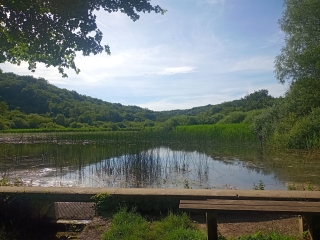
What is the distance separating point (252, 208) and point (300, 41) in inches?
527

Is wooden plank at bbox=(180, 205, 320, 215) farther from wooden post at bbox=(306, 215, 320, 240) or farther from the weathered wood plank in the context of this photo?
wooden post at bbox=(306, 215, 320, 240)

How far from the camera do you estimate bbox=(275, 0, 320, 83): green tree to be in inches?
491

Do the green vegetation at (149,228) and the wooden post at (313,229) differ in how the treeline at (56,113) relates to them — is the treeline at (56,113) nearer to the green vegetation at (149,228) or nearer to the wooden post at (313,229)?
the green vegetation at (149,228)

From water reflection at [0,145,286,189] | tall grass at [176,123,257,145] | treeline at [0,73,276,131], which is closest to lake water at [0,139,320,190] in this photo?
water reflection at [0,145,286,189]

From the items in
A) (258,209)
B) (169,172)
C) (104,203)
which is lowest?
(169,172)

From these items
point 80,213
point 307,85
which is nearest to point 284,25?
point 307,85

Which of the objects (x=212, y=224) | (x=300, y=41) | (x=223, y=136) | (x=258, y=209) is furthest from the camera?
(x=223, y=136)

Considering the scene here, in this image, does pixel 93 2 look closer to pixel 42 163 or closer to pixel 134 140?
pixel 42 163

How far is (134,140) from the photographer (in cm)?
1173

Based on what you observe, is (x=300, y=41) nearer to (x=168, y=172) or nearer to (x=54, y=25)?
(x=168, y=172)

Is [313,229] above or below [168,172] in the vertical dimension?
above

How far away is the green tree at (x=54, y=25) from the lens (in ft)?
11.8

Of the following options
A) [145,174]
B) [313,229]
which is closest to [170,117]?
[145,174]

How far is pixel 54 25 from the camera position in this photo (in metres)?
3.91
